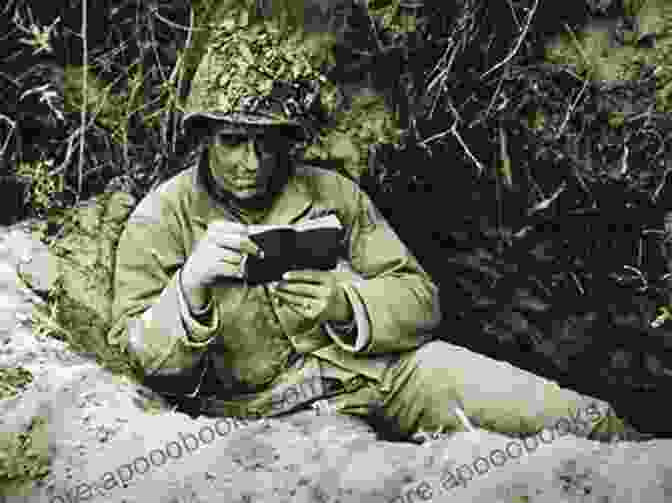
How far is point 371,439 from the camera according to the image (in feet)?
8.80

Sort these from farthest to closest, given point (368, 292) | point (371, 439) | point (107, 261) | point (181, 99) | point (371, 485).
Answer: point (181, 99), point (107, 261), point (368, 292), point (371, 439), point (371, 485)

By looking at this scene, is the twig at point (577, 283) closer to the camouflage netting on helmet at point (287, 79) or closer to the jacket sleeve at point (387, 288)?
the jacket sleeve at point (387, 288)

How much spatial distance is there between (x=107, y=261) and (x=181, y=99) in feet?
2.52

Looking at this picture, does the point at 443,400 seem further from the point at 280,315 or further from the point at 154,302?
the point at 154,302

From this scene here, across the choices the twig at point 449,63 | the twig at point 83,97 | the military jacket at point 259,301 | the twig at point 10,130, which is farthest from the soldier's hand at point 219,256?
the twig at point 10,130

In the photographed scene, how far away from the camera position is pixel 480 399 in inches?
111

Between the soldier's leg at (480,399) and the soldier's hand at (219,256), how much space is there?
639 millimetres

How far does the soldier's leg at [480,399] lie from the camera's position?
2746mm

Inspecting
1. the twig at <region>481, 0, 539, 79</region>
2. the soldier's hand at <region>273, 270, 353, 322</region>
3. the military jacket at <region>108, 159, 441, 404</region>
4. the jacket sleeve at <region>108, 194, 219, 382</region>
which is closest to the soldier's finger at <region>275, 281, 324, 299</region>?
the soldier's hand at <region>273, 270, 353, 322</region>

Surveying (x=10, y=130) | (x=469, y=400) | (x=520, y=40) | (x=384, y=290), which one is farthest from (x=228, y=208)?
(x=10, y=130)

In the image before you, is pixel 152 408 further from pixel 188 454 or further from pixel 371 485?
pixel 371 485

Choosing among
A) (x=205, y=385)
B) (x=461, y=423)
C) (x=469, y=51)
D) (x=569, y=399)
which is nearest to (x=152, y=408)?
(x=205, y=385)

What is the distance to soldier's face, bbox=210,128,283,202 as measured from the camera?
290 centimetres

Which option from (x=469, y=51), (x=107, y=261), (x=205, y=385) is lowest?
(x=205, y=385)
